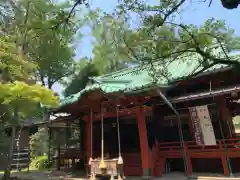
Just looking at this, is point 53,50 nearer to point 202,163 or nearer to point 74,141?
point 74,141

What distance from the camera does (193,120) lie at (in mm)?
10250

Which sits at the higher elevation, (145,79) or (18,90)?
(145,79)

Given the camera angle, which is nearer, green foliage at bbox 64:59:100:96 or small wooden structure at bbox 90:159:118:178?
small wooden structure at bbox 90:159:118:178

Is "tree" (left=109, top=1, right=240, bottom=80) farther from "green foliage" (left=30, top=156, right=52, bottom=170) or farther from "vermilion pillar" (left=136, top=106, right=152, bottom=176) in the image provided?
"green foliage" (left=30, top=156, right=52, bottom=170)

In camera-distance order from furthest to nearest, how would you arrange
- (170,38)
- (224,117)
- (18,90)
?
(224,117)
(18,90)
(170,38)

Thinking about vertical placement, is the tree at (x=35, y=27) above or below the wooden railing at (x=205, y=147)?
above

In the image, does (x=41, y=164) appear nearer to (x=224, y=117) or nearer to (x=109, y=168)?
(x=109, y=168)

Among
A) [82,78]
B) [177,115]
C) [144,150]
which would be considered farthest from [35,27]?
[82,78]

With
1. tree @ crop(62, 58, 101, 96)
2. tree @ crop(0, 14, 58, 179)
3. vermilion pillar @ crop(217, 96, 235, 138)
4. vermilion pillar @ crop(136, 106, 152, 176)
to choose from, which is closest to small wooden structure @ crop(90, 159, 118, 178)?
vermilion pillar @ crop(136, 106, 152, 176)

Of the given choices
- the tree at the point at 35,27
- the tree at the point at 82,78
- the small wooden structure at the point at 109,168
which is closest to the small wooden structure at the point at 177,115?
the small wooden structure at the point at 109,168

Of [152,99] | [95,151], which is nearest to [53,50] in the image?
[95,151]

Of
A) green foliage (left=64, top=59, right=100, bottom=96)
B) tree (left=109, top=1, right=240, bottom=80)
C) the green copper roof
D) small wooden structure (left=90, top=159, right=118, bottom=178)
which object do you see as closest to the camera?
tree (left=109, top=1, right=240, bottom=80)

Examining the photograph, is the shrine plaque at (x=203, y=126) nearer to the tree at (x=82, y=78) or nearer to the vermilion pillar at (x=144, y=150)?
the vermilion pillar at (x=144, y=150)

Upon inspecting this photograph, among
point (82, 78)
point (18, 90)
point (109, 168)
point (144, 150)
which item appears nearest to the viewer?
point (18, 90)
